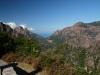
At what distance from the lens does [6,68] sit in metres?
9.59

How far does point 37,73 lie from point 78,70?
259 cm

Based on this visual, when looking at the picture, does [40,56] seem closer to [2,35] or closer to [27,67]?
[27,67]

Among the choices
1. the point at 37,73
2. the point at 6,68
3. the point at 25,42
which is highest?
the point at 25,42

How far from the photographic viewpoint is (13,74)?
966 cm

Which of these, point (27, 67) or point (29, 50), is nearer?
point (27, 67)

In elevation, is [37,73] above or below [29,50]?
below

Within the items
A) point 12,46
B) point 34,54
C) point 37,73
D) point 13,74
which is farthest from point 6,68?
point 12,46

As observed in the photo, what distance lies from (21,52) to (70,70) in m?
4.73

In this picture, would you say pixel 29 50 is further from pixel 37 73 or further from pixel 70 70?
pixel 70 70

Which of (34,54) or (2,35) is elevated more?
Answer: (2,35)

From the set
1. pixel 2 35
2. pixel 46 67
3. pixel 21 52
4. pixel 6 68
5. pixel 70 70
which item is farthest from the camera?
pixel 2 35

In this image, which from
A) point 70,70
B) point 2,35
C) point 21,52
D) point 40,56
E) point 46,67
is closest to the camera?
point 70,70

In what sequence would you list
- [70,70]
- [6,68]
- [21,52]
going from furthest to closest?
[21,52]
[70,70]
[6,68]

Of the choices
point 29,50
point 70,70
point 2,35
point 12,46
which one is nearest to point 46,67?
point 70,70
